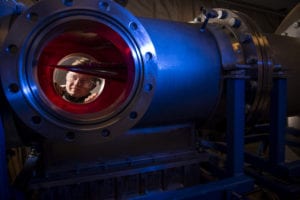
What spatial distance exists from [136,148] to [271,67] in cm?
53

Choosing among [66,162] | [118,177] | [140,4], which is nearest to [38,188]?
[66,162]

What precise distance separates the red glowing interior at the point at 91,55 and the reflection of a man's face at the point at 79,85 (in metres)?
0.07

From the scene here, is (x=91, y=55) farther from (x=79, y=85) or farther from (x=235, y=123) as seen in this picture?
(x=235, y=123)

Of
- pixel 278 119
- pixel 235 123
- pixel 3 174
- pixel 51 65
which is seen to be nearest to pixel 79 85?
pixel 51 65

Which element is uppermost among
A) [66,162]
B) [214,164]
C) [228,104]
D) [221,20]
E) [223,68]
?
[221,20]

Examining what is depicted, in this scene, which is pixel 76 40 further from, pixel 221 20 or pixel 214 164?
pixel 214 164

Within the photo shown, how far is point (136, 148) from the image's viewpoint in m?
0.68

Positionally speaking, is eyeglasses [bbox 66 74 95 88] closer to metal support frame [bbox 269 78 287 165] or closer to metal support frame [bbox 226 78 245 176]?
metal support frame [bbox 226 78 245 176]

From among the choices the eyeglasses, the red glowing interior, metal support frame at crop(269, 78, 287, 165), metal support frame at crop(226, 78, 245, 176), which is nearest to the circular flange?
the red glowing interior

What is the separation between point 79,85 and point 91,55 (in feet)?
0.36

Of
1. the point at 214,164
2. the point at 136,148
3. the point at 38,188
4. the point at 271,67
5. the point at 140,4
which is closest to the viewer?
the point at 38,188

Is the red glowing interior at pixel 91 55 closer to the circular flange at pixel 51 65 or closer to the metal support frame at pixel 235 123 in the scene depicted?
the circular flange at pixel 51 65

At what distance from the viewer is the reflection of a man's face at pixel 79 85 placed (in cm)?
70

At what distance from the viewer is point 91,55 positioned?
0.67 m
